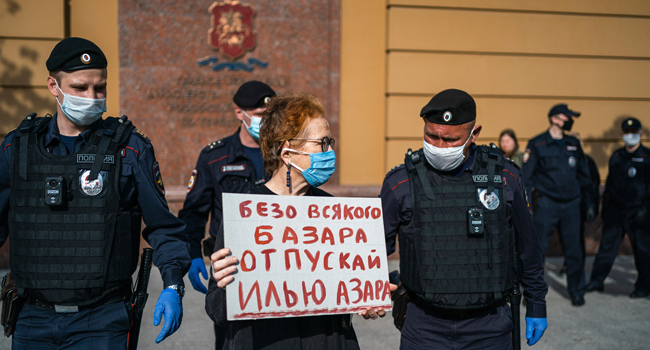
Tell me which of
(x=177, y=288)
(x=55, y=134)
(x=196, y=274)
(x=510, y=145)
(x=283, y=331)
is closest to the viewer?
(x=283, y=331)

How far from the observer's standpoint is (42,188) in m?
2.12

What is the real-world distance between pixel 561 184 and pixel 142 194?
15.5 feet

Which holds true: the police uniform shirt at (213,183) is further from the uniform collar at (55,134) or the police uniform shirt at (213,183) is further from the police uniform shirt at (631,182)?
the police uniform shirt at (631,182)

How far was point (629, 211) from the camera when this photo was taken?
5.95m

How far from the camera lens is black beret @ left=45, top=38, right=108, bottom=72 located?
7.12 feet

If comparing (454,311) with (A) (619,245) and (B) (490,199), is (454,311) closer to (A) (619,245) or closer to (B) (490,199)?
(B) (490,199)

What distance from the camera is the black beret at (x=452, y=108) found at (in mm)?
2434

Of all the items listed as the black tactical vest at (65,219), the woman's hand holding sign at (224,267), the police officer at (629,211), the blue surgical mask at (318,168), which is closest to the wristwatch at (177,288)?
the black tactical vest at (65,219)

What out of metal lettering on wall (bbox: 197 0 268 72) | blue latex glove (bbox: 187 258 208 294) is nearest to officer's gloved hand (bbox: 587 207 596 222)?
blue latex glove (bbox: 187 258 208 294)

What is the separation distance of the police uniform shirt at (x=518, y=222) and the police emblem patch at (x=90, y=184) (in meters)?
1.32

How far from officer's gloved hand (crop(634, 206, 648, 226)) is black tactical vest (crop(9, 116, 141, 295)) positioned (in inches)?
229

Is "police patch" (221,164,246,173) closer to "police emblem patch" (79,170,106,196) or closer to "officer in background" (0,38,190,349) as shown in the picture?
"officer in background" (0,38,190,349)

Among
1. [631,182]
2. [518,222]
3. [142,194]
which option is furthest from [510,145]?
[142,194]

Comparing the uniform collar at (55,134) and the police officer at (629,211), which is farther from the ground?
the uniform collar at (55,134)
